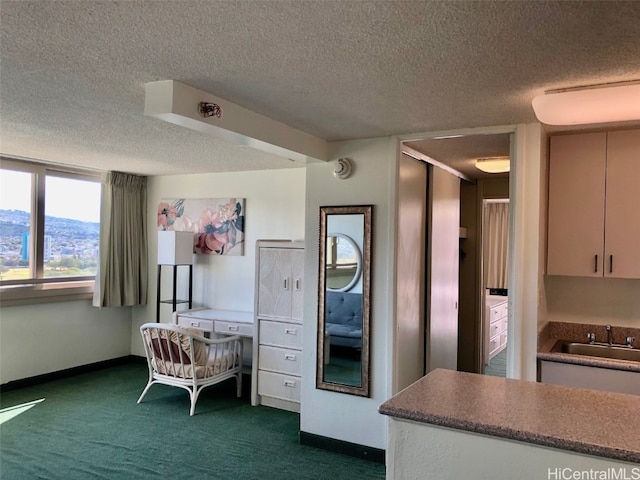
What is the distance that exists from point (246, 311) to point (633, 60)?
4170 millimetres

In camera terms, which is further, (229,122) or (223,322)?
(223,322)

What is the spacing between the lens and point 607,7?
1501 mm

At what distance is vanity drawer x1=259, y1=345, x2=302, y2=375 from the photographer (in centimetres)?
437

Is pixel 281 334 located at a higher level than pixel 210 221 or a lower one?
lower

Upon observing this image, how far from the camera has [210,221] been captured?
18.0 feet

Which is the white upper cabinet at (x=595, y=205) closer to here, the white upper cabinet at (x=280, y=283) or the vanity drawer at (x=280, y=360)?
the white upper cabinet at (x=280, y=283)

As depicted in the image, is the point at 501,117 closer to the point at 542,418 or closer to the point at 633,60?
the point at 633,60

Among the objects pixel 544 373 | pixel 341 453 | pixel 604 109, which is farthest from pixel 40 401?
pixel 604 109

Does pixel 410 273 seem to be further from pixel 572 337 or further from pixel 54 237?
pixel 54 237

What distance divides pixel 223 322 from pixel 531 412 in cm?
371

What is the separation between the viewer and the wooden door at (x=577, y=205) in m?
3.01

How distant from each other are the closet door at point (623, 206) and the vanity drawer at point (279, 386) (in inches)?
104

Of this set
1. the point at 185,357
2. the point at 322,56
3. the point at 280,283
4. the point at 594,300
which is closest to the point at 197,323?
the point at 185,357

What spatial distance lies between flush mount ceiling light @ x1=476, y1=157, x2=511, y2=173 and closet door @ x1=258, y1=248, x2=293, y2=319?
72.0 inches
